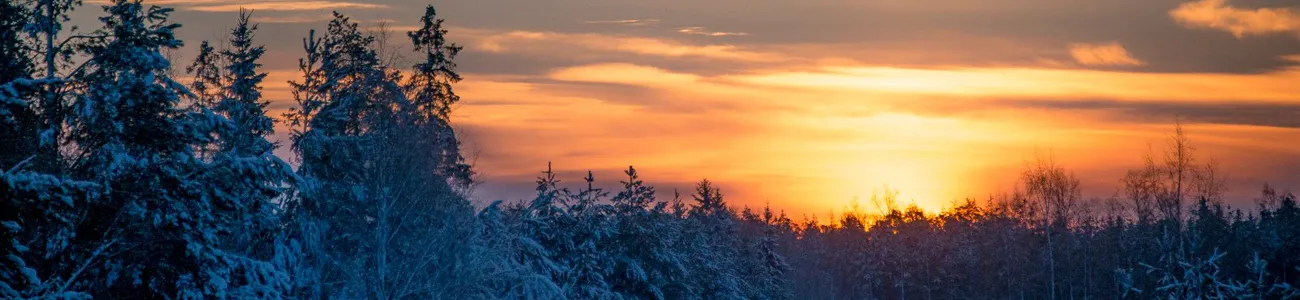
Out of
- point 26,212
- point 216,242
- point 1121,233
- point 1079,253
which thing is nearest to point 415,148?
point 216,242

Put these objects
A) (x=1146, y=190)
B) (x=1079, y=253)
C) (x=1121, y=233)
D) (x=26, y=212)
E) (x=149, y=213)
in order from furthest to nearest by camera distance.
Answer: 1. (x=1121, y=233)
2. (x=1079, y=253)
3. (x=1146, y=190)
4. (x=149, y=213)
5. (x=26, y=212)

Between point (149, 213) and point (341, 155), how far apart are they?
44.2 feet

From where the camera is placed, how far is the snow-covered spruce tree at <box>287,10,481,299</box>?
33.1 m

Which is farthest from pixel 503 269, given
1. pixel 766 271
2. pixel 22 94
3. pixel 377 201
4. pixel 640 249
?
pixel 766 271

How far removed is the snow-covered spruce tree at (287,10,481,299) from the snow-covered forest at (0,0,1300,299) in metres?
0.06

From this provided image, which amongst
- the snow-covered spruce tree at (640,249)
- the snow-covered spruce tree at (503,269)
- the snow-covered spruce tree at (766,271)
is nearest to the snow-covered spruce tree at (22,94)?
the snow-covered spruce tree at (503,269)

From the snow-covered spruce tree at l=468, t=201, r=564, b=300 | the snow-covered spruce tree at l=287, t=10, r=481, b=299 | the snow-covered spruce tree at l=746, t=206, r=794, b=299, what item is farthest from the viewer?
the snow-covered spruce tree at l=746, t=206, r=794, b=299

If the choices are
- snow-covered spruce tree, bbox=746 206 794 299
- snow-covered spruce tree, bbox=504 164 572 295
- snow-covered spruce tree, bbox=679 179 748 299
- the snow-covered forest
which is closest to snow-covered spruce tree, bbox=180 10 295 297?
the snow-covered forest

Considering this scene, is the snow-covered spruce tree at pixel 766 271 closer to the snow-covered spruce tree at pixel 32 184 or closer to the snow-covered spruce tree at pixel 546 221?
the snow-covered spruce tree at pixel 546 221

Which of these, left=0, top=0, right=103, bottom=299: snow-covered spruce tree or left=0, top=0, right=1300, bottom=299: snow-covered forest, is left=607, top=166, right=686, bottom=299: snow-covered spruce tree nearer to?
left=0, top=0, right=1300, bottom=299: snow-covered forest

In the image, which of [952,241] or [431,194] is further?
[952,241]

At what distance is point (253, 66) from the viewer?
3481 centimetres

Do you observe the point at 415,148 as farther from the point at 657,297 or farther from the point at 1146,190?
the point at 1146,190

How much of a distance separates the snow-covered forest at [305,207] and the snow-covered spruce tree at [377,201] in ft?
0.20
